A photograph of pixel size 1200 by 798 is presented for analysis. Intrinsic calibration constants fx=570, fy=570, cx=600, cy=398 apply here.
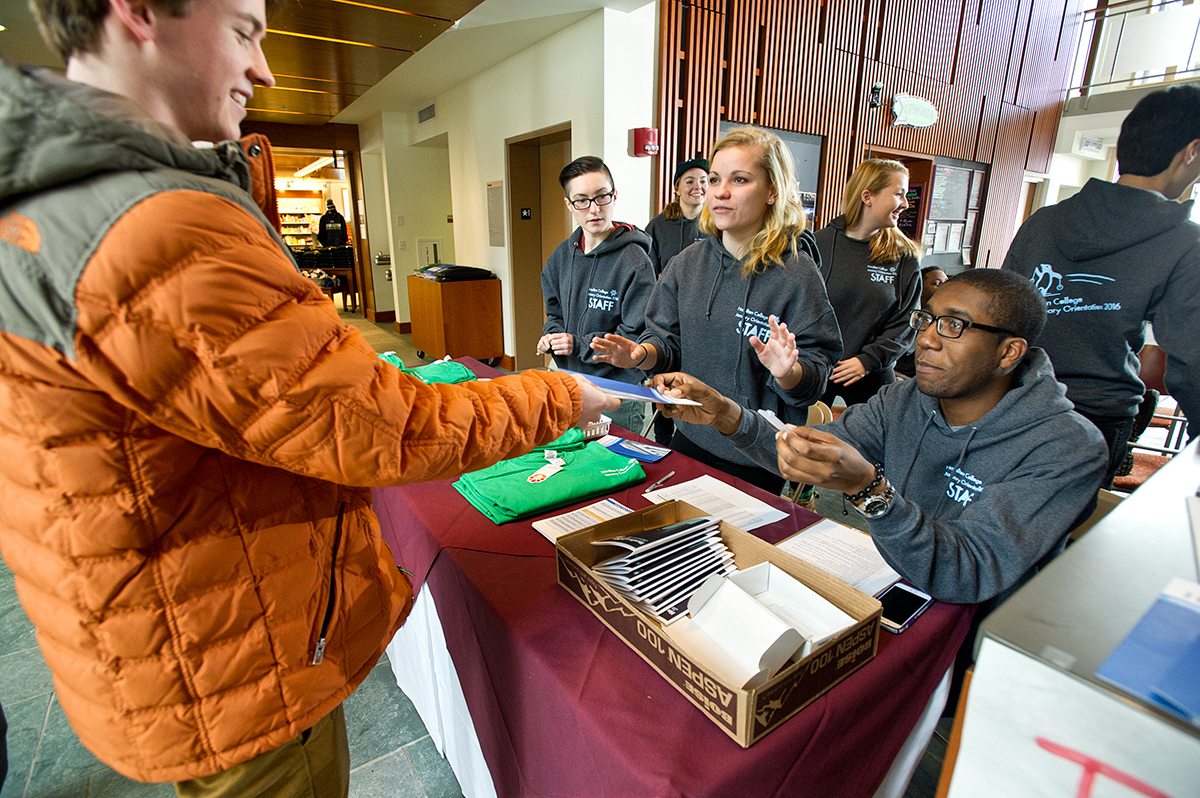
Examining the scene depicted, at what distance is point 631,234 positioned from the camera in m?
2.88

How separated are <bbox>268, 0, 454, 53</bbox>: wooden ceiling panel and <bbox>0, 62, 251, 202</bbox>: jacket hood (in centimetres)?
430

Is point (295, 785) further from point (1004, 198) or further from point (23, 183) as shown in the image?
point (1004, 198)

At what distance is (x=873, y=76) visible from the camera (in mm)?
6406

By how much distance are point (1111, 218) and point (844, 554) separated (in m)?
1.77

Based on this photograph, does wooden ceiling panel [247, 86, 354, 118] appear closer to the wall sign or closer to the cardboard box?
the wall sign

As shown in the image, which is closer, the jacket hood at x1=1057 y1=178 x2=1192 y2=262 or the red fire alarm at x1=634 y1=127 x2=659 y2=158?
the jacket hood at x1=1057 y1=178 x2=1192 y2=262

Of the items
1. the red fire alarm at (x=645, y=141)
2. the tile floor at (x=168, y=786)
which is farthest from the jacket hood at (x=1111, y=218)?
the red fire alarm at (x=645, y=141)

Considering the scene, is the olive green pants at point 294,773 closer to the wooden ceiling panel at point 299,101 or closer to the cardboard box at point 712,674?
the cardboard box at point 712,674

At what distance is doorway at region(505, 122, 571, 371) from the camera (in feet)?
21.3

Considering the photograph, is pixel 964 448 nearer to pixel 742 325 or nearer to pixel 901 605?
pixel 901 605

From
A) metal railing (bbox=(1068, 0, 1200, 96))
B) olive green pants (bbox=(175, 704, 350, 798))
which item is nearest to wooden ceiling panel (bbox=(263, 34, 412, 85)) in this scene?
olive green pants (bbox=(175, 704, 350, 798))

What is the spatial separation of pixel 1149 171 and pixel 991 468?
5.18 feet

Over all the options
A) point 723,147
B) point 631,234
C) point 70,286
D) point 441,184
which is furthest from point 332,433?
point 441,184

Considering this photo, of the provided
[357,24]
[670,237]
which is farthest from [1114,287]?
[357,24]
